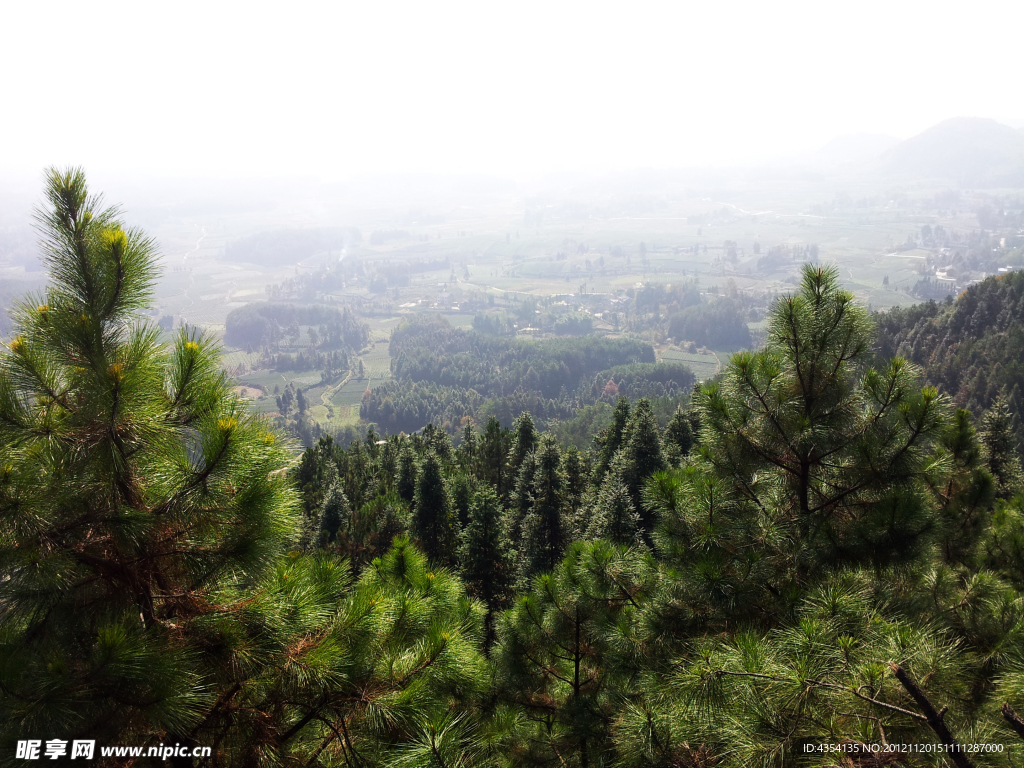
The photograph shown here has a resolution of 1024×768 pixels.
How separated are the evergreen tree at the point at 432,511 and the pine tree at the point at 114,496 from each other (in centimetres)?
1408

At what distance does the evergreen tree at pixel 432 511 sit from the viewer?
16953mm

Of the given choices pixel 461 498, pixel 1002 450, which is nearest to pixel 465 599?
pixel 1002 450

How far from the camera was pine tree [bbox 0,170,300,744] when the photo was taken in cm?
226

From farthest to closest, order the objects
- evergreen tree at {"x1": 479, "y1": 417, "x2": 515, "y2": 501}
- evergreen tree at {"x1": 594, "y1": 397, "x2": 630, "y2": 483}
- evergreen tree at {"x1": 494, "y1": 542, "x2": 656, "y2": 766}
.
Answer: evergreen tree at {"x1": 479, "y1": 417, "x2": 515, "y2": 501} < evergreen tree at {"x1": 594, "y1": 397, "x2": 630, "y2": 483} < evergreen tree at {"x1": 494, "y1": 542, "x2": 656, "y2": 766}

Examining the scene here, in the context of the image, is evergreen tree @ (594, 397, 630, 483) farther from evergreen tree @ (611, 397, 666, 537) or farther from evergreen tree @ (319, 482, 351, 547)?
evergreen tree @ (319, 482, 351, 547)

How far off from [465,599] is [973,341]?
7299 centimetres

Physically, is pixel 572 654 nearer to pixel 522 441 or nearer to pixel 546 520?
pixel 546 520

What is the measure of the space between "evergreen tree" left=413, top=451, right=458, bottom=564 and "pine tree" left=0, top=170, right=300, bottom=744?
14.1 meters

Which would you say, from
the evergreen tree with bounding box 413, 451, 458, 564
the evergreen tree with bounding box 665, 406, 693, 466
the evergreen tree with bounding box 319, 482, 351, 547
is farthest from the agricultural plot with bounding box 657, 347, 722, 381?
the evergreen tree with bounding box 319, 482, 351, 547

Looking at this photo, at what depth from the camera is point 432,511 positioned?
56.6 feet

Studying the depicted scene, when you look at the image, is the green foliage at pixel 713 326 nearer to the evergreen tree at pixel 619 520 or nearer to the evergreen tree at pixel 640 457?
the evergreen tree at pixel 640 457

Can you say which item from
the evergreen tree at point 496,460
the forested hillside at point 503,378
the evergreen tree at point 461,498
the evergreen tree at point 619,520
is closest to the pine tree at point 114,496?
the evergreen tree at point 619,520

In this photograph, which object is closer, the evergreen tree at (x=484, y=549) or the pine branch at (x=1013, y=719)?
the pine branch at (x=1013, y=719)

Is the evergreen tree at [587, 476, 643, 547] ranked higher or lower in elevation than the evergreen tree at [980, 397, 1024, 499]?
lower
